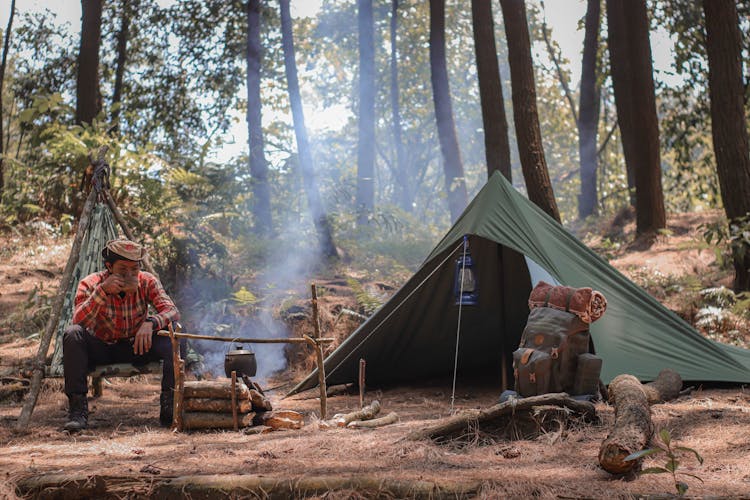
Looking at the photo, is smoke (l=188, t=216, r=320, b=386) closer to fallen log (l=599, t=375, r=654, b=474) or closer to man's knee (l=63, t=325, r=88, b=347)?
man's knee (l=63, t=325, r=88, b=347)

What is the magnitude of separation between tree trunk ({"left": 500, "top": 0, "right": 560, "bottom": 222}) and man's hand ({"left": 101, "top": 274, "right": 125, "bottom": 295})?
15.1 ft

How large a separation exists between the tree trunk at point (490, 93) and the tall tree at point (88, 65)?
5714 millimetres

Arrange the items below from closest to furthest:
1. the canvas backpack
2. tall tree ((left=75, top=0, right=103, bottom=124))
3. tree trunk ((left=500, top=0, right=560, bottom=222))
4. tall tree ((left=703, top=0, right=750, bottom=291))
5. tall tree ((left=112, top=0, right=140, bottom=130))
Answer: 1. the canvas backpack
2. tall tree ((left=703, top=0, right=750, bottom=291))
3. tree trunk ((left=500, top=0, right=560, bottom=222))
4. tall tree ((left=75, top=0, right=103, bottom=124))
5. tall tree ((left=112, top=0, right=140, bottom=130))

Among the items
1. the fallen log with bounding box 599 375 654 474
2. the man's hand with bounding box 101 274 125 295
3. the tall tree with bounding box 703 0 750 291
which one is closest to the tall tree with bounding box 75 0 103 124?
the man's hand with bounding box 101 274 125 295

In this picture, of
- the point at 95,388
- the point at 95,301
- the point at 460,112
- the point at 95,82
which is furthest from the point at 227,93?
the point at 460,112

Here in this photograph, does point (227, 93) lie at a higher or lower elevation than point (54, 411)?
higher

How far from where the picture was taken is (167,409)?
529 centimetres

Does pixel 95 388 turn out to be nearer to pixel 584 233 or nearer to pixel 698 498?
pixel 698 498

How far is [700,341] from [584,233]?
8854 millimetres

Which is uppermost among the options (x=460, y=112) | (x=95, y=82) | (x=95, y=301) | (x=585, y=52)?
(x=460, y=112)

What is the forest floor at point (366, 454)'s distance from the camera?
3.04 metres

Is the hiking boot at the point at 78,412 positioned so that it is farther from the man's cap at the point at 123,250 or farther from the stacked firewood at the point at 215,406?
the man's cap at the point at 123,250

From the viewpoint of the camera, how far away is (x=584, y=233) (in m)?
15.0

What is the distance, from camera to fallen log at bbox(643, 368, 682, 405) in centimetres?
525
